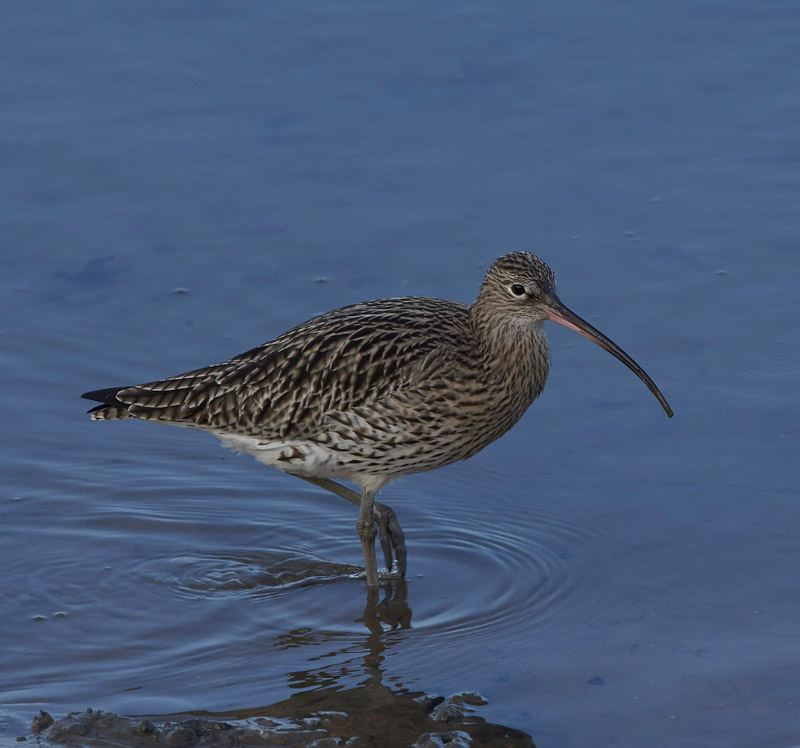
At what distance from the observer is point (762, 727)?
6.89 meters

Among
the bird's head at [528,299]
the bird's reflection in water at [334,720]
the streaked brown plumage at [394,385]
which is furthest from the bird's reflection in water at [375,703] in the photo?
the bird's head at [528,299]

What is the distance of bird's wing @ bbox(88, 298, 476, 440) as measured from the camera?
8430 millimetres

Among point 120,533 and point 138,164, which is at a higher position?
point 138,164

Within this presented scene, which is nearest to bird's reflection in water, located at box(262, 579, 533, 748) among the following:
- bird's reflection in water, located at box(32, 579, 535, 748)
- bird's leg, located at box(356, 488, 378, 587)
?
bird's reflection in water, located at box(32, 579, 535, 748)

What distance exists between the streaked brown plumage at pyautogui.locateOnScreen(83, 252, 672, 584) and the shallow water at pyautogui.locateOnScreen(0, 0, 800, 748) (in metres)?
0.63

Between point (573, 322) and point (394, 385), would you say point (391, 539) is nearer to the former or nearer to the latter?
point (394, 385)

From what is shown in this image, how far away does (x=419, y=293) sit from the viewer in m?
10.8

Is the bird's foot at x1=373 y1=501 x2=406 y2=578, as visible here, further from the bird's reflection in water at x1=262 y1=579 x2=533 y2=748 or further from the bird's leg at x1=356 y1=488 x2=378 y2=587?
the bird's reflection in water at x1=262 y1=579 x2=533 y2=748

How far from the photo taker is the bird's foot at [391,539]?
28.0ft

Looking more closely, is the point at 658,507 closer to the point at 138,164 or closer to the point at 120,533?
the point at 120,533

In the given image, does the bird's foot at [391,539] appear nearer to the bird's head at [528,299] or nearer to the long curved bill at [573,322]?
the bird's head at [528,299]

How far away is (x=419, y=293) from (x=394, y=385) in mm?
2558

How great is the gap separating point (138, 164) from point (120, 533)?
4.57 m

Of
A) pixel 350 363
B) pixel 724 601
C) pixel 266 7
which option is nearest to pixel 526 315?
pixel 350 363
